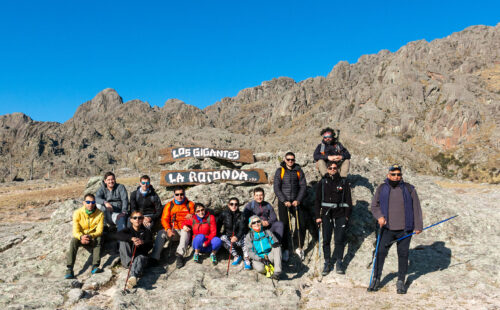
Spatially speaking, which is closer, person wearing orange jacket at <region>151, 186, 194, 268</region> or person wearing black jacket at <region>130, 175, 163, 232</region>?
person wearing orange jacket at <region>151, 186, 194, 268</region>

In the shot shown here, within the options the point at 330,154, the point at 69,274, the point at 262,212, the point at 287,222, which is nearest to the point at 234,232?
the point at 262,212

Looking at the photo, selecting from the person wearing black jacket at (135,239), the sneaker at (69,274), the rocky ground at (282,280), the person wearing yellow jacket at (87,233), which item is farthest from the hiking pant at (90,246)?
the person wearing black jacket at (135,239)

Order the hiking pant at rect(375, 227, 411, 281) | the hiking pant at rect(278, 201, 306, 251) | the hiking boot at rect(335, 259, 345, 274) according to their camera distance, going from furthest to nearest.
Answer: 1. the hiking pant at rect(278, 201, 306, 251)
2. the hiking boot at rect(335, 259, 345, 274)
3. the hiking pant at rect(375, 227, 411, 281)

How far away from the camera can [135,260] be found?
24.6 ft

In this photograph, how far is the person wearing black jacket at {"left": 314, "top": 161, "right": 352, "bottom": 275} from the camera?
25.4 feet

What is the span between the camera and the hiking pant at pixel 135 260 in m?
7.37

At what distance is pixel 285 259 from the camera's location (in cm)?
834

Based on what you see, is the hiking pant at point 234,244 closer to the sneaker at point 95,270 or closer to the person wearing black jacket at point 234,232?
the person wearing black jacket at point 234,232

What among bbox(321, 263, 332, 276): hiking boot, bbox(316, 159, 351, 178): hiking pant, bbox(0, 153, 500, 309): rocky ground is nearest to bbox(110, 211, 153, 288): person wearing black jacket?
bbox(0, 153, 500, 309): rocky ground

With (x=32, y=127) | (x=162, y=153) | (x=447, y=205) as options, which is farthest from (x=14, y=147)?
(x=447, y=205)

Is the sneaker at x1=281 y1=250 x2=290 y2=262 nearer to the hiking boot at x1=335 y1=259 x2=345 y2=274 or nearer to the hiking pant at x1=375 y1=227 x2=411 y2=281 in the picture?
the hiking boot at x1=335 y1=259 x2=345 y2=274

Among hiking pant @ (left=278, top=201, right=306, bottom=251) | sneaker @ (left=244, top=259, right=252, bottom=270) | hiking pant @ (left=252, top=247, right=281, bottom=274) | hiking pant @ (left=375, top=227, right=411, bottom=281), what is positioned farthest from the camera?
hiking pant @ (left=278, top=201, right=306, bottom=251)

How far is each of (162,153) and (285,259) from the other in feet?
28.4

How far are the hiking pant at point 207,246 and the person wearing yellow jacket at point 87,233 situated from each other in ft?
9.05
